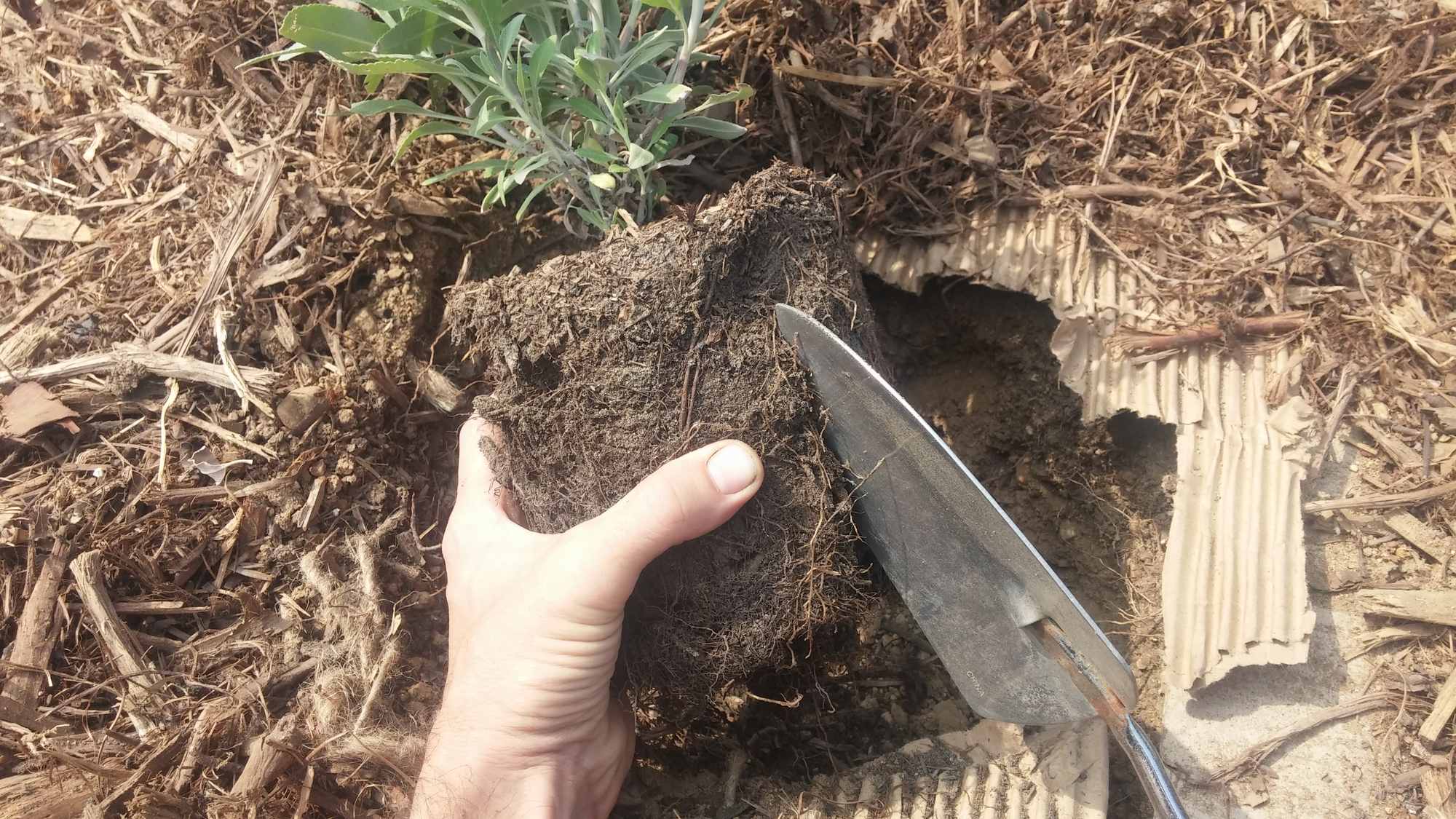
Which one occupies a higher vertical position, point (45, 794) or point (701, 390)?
point (701, 390)

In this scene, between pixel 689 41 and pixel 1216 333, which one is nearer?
pixel 689 41

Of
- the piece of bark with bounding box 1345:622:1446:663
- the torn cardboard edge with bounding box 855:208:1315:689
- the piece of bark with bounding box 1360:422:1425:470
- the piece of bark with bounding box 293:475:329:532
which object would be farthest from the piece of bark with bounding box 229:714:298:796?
the piece of bark with bounding box 1360:422:1425:470

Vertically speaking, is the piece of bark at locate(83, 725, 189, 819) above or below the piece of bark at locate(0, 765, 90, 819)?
below

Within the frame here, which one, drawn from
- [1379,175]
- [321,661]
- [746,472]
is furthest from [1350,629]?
[321,661]

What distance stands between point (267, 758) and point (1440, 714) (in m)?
2.23

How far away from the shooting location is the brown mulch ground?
4.84 ft

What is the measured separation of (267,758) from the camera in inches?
56.2

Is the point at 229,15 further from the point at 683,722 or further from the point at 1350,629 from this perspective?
the point at 1350,629

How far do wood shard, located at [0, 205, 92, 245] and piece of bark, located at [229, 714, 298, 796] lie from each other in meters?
1.27

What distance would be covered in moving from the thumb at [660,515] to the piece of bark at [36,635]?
1.15 metres

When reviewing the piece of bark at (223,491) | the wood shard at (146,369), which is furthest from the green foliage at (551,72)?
the piece of bark at (223,491)

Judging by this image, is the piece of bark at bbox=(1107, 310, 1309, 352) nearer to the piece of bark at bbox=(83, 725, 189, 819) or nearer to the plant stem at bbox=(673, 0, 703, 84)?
the plant stem at bbox=(673, 0, 703, 84)

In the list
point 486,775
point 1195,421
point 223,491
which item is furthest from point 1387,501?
point 223,491

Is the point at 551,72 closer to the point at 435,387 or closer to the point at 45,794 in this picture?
the point at 435,387
